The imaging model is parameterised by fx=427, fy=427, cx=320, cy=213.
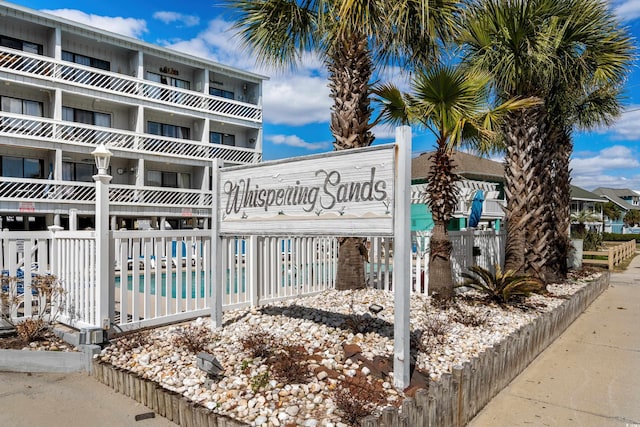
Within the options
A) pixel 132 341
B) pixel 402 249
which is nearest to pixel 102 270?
pixel 132 341

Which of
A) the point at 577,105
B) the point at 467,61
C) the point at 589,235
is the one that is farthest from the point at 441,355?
the point at 589,235

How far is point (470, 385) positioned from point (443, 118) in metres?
4.59

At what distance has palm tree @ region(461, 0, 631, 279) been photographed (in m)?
8.87

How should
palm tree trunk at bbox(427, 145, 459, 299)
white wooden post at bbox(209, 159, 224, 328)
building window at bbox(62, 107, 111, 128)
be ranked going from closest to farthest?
1. white wooden post at bbox(209, 159, 224, 328)
2. palm tree trunk at bbox(427, 145, 459, 299)
3. building window at bbox(62, 107, 111, 128)

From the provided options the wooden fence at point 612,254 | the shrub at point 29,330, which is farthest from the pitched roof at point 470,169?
the shrub at point 29,330

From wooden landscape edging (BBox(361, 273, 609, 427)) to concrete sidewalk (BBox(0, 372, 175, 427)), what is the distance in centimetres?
200

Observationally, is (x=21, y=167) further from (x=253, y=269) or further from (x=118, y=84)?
(x=253, y=269)

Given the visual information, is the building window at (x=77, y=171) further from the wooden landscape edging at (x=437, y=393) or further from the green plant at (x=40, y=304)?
the wooden landscape edging at (x=437, y=393)

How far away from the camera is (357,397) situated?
3.58m

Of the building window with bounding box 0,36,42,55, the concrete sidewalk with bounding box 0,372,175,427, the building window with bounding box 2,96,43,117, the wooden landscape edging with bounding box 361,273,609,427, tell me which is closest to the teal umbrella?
the wooden landscape edging with bounding box 361,273,609,427

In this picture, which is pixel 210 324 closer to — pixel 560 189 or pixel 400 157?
pixel 400 157

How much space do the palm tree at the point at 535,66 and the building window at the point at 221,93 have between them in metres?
21.4

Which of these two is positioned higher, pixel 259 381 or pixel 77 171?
pixel 77 171

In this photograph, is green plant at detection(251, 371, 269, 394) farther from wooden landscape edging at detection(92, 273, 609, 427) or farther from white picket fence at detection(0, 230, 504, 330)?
white picket fence at detection(0, 230, 504, 330)
